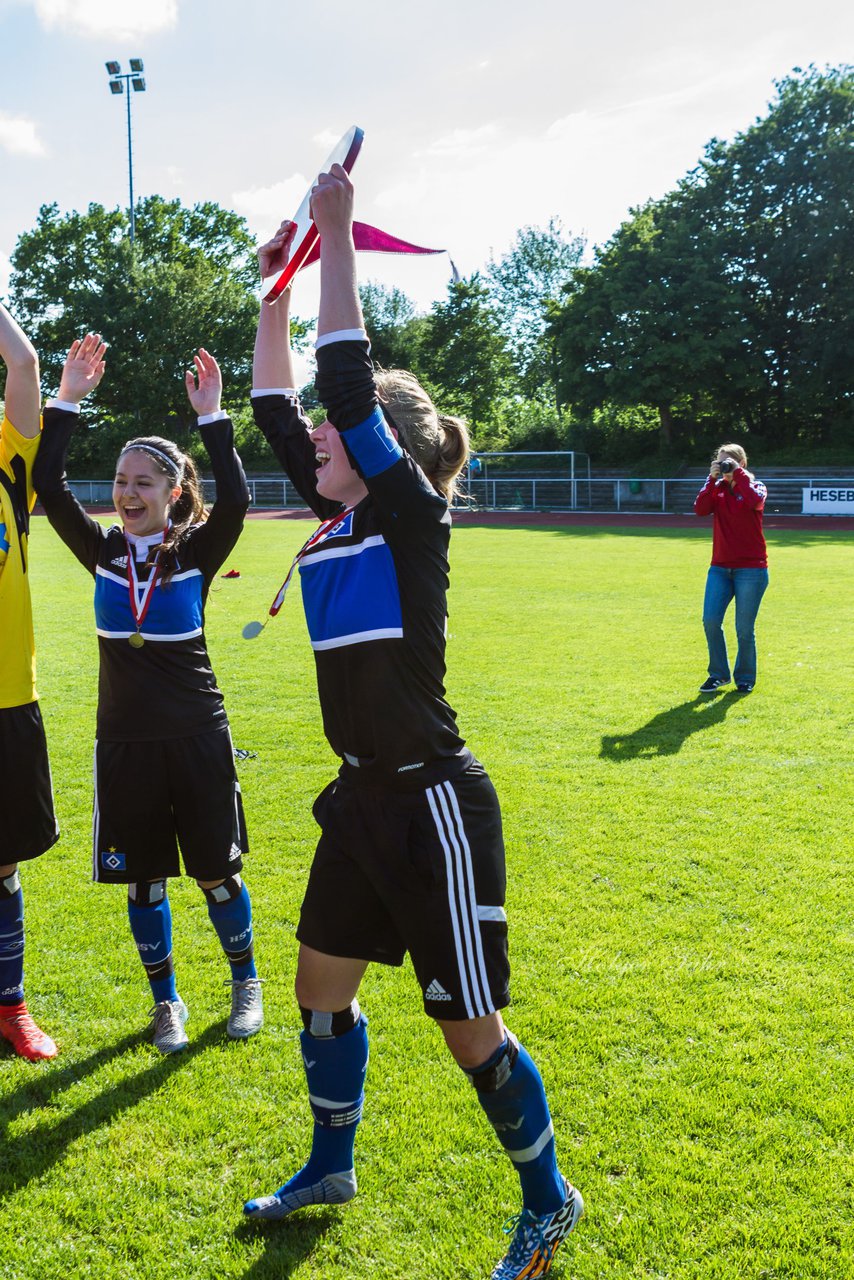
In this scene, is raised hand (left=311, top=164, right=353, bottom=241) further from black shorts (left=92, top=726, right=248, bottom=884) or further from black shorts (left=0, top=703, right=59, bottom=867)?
black shorts (left=0, top=703, right=59, bottom=867)

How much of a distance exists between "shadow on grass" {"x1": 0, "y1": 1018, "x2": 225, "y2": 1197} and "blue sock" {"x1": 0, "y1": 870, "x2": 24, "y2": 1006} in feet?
1.17

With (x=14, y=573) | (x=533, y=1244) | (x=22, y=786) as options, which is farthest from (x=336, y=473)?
(x=533, y=1244)

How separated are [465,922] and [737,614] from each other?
23.7 ft

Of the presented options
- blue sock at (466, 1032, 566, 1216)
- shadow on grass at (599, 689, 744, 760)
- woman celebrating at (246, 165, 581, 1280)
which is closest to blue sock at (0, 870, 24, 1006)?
woman celebrating at (246, 165, 581, 1280)

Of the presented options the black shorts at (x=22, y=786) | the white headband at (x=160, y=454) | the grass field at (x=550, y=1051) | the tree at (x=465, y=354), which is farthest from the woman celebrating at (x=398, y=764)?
the tree at (x=465, y=354)

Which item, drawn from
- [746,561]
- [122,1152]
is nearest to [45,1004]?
[122,1152]

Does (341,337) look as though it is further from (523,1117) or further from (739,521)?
(739,521)

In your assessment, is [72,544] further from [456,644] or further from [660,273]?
[660,273]

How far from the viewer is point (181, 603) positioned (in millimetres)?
3475

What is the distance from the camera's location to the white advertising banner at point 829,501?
34188 millimetres

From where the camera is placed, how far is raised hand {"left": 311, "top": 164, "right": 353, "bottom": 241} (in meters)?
2.18

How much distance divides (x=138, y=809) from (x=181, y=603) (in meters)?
0.72

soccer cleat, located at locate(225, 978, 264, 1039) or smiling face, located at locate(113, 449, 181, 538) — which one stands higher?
smiling face, located at locate(113, 449, 181, 538)

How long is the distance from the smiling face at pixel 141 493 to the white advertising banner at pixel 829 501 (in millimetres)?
34266
